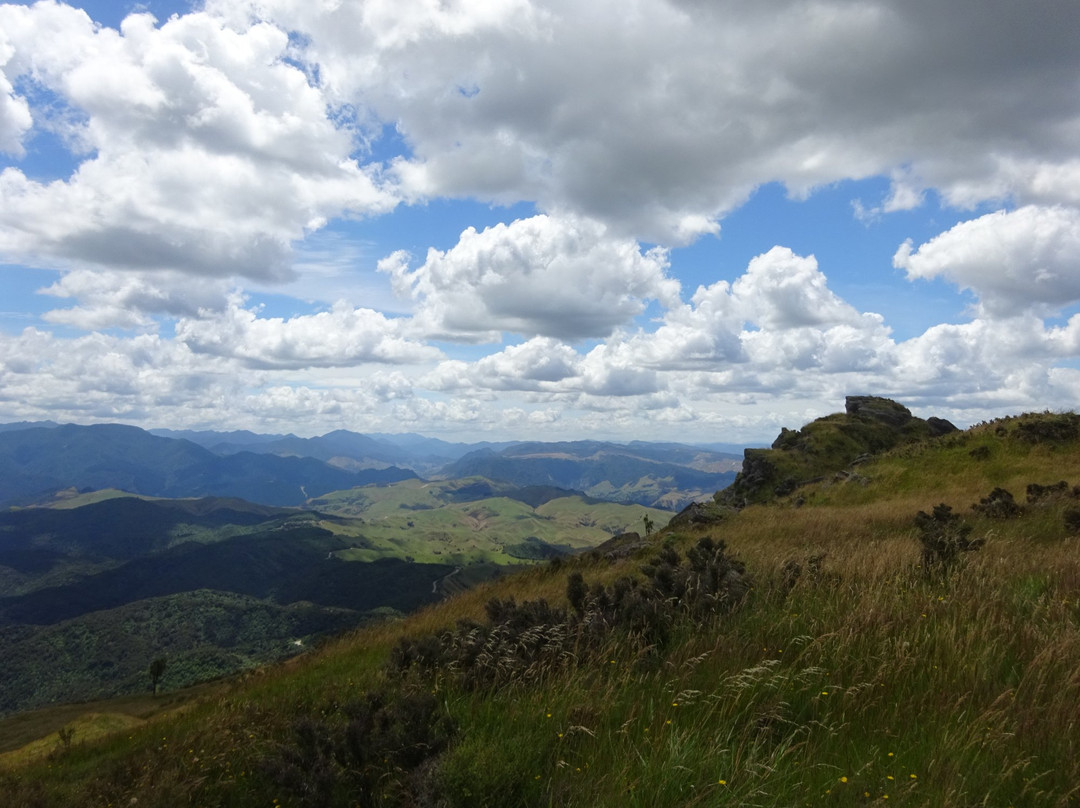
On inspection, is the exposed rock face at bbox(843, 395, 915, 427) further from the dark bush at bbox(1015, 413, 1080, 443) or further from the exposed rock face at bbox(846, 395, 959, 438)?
the dark bush at bbox(1015, 413, 1080, 443)

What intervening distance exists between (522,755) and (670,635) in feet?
10.4

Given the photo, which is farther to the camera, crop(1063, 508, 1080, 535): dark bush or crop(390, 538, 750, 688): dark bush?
crop(1063, 508, 1080, 535): dark bush

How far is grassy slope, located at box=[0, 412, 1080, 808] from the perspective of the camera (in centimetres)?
421

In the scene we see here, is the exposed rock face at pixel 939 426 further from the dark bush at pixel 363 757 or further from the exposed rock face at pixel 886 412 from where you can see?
the dark bush at pixel 363 757

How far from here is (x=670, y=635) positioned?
7.55 meters

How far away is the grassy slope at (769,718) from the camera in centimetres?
421

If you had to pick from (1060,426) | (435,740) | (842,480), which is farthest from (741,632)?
(1060,426)

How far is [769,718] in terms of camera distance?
5184mm

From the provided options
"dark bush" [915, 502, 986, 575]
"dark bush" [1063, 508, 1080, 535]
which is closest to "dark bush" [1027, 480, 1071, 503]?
"dark bush" [1063, 508, 1080, 535]

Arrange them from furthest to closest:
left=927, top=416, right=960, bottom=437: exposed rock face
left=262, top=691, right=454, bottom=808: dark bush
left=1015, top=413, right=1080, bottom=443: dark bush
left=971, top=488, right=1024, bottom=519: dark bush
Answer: left=927, top=416, right=960, bottom=437: exposed rock face, left=1015, top=413, right=1080, bottom=443: dark bush, left=971, top=488, right=1024, bottom=519: dark bush, left=262, top=691, right=454, bottom=808: dark bush

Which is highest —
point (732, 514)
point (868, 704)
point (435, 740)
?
point (868, 704)

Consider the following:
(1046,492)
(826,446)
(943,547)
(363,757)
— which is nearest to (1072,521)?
(1046,492)

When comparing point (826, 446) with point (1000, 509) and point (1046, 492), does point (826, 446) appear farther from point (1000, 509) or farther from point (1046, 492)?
point (1000, 509)

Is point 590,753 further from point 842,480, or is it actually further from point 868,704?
point 842,480
